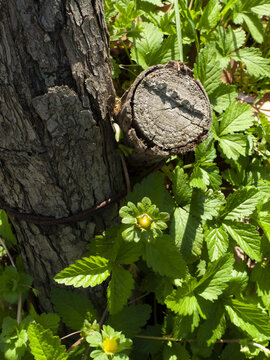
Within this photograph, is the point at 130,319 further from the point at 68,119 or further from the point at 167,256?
the point at 68,119

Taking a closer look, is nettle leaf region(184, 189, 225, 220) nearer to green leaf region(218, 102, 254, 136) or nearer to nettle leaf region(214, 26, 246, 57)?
green leaf region(218, 102, 254, 136)

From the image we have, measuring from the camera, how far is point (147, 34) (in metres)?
1.73

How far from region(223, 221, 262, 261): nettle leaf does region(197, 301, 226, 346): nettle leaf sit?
28cm

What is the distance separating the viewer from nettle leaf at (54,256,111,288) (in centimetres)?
128

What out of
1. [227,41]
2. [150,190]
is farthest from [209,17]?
[150,190]

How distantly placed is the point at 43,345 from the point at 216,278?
2.36 ft

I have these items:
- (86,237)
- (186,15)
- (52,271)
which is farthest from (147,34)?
(52,271)

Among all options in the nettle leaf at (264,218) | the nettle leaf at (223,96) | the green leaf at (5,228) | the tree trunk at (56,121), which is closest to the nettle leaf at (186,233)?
the tree trunk at (56,121)

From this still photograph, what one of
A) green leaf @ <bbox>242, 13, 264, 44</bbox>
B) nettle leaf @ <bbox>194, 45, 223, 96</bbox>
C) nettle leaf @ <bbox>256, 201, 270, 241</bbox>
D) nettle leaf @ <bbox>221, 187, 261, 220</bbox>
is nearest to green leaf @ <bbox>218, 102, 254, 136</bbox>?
nettle leaf @ <bbox>194, 45, 223, 96</bbox>

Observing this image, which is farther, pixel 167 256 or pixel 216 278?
pixel 216 278

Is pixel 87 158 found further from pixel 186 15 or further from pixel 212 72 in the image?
pixel 186 15

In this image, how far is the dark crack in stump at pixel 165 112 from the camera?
Answer: 1148 mm

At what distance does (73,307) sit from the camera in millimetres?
1506

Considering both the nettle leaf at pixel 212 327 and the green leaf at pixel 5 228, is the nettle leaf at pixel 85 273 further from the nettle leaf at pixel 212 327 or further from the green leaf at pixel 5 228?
the nettle leaf at pixel 212 327
